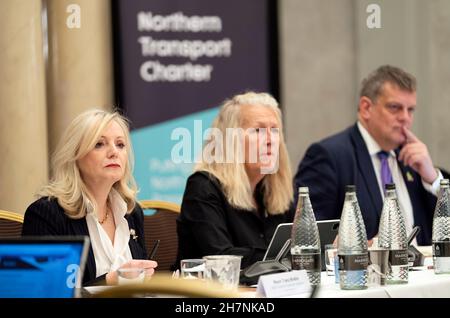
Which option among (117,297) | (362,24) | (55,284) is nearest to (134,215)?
(55,284)

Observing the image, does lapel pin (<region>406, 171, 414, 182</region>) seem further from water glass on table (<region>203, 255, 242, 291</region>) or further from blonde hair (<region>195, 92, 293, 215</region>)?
water glass on table (<region>203, 255, 242, 291</region>)

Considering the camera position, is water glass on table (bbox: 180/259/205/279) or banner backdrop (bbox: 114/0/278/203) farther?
banner backdrop (bbox: 114/0/278/203)

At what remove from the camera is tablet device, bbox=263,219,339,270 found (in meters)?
2.71

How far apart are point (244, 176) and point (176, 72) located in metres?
1.72

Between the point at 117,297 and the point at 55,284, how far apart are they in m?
0.29

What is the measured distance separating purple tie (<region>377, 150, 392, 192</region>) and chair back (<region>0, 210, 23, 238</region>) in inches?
74.3

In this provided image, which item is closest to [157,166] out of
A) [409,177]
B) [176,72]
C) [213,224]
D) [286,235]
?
[176,72]

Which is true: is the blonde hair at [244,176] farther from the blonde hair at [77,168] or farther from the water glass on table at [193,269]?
the water glass on table at [193,269]

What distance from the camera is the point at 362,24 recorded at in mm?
5445

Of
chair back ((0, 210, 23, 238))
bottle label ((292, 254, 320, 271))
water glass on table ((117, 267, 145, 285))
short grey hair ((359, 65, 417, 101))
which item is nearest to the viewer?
water glass on table ((117, 267, 145, 285))

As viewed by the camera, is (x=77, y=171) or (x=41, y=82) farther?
→ (x=41, y=82)

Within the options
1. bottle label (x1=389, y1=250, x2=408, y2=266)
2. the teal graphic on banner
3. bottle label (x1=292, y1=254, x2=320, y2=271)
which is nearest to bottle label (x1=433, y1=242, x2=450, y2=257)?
bottle label (x1=389, y1=250, x2=408, y2=266)

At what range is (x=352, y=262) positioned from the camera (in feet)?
7.64
